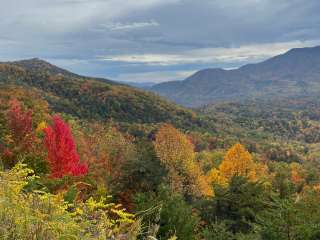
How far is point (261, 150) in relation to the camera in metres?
168

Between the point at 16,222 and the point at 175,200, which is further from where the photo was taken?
the point at 175,200

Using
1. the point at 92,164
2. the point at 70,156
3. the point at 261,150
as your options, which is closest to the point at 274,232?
the point at 70,156

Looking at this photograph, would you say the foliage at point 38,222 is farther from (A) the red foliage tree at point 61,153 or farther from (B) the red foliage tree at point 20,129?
(B) the red foliage tree at point 20,129

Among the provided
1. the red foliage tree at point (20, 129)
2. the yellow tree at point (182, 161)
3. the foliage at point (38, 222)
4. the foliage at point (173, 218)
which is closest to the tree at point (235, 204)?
the foliage at point (173, 218)

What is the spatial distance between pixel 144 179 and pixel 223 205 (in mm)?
6282

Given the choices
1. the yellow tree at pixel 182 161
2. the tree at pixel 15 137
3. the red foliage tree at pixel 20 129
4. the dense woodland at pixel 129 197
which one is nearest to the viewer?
the dense woodland at pixel 129 197

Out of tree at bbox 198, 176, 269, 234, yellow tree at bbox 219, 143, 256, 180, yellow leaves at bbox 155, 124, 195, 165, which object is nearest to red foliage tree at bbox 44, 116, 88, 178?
tree at bbox 198, 176, 269, 234

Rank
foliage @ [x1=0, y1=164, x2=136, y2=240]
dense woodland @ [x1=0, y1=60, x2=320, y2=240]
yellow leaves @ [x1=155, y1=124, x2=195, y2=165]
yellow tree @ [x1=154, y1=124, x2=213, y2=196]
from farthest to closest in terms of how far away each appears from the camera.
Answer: yellow leaves @ [x1=155, y1=124, x2=195, y2=165] → yellow tree @ [x1=154, y1=124, x2=213, y2=196] → dense woodland @ [x1=0, y1=60, x2=320, y2=240] → foliage @ [x1=0, y1=164, x2=136, y2=240]

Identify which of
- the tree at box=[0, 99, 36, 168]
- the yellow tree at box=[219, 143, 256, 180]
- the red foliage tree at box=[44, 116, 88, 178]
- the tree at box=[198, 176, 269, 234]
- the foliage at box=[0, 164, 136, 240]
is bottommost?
the yellow tree at box=[219, 143, 256, 180]

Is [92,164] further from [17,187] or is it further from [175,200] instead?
[17,187]

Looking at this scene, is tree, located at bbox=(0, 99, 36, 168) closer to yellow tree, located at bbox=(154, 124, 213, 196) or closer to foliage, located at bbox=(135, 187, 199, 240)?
foliage, located at bbox=(135, 187, 199, 240)

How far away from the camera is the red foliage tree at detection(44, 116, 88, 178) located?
3225 centimetres

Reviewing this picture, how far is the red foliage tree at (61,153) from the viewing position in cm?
3225

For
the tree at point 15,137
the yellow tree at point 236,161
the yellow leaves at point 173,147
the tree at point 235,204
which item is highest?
the tree at point 15,137
